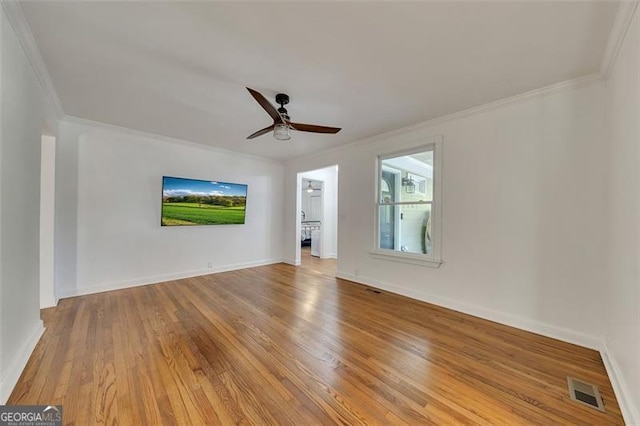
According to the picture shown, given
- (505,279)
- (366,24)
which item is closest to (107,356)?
(366,24)

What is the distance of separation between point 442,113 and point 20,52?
4.09 meters

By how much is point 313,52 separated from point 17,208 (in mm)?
2567

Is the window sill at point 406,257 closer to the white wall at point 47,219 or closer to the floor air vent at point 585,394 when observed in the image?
the floor air vent at point 585,394

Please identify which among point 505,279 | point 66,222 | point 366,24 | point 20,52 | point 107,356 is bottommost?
point 107,356

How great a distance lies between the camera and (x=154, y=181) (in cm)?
432

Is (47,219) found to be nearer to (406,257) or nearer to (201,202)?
(201,202)

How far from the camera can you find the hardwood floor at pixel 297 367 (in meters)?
1.58

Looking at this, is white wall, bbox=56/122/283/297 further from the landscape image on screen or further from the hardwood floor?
the hardwood floor

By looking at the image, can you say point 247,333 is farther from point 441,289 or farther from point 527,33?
point 527,33

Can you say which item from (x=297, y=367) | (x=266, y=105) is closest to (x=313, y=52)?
(x=266, y=105)

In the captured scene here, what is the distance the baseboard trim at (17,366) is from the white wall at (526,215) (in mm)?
3970

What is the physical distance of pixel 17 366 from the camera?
72.4 inches

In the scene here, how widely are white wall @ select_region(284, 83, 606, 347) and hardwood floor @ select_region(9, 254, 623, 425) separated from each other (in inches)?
12.2

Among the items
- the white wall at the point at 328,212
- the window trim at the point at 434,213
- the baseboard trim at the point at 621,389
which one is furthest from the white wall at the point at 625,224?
the white wall at the point at 328,212
